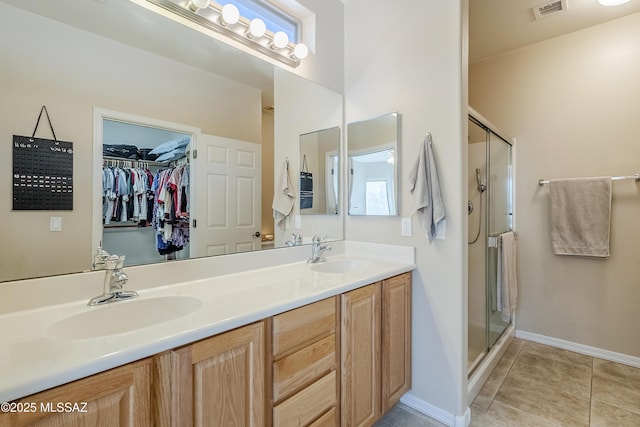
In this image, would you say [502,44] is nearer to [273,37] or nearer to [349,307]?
[273,37]

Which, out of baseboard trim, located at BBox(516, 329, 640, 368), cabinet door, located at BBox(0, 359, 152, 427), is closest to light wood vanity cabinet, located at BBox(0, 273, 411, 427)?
cabinet door, located at BBox(0, 359, 152, 427)

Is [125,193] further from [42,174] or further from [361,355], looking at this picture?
[361,355]

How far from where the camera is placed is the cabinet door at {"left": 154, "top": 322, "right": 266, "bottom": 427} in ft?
2.67

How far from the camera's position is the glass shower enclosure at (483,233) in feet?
7.27

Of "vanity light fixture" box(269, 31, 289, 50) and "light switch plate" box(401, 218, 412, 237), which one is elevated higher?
"vanity light fixture" box(269, 31, 289, 50)

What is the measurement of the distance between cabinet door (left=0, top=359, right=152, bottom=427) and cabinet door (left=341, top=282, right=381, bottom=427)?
0.83 metres

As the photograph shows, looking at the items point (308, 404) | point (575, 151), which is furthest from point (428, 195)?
point (575, 151)

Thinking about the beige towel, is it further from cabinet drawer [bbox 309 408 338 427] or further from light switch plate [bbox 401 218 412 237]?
cabinet drawer [bbox 309 408 338 427]

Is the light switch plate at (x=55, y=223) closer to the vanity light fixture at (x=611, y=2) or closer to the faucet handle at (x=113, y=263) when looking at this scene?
the faucet handle at (x=113, y=263)

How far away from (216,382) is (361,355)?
31.0 inches

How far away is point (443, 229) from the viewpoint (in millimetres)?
1723

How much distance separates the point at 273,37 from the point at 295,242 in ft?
4.15

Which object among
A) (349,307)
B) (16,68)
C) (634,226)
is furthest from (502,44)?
(16,68)

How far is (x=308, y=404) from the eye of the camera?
120cm
